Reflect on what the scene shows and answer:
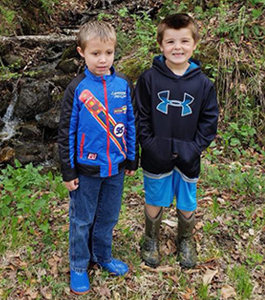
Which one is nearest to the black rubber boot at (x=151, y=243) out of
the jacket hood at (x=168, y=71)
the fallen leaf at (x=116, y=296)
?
the fallen leaf at (x=116, y=296)

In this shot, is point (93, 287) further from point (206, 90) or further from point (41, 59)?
point (41, 59)

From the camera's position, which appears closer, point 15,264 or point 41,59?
point 15,264

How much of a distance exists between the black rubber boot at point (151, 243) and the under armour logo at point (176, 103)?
41.5 inches

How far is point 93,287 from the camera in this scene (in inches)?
114

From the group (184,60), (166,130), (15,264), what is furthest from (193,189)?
(15,264)

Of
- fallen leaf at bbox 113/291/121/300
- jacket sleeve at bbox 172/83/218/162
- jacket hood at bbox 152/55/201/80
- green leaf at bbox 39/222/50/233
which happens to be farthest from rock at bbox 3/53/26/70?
fallen leaf at bbox 113/291/121/300

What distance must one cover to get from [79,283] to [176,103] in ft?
5.71

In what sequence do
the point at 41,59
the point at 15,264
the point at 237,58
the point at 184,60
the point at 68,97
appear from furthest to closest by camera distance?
the point at 41,59
the point at 237,58
the point at 15,264
the point at 184,60
the point at 68,97

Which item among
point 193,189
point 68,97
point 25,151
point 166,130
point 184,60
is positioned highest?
point 184,60

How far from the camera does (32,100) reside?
708 centimetres

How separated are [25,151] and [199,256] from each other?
404 cm

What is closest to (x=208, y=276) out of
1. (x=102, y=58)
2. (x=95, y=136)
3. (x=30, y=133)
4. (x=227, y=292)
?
(x=227, y=292)

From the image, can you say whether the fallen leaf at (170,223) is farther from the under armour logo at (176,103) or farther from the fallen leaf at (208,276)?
the under armour logo at (176,103)

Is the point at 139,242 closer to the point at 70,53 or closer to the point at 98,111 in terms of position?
the point at 98,111
